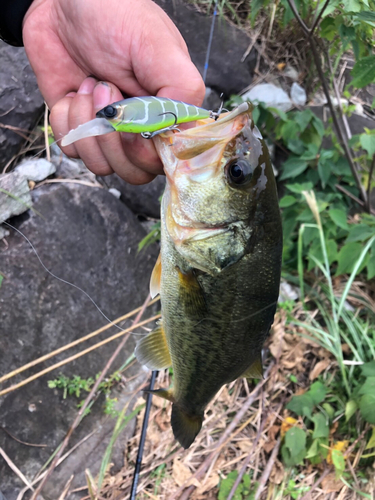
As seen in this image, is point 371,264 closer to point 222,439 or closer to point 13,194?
point 222,439

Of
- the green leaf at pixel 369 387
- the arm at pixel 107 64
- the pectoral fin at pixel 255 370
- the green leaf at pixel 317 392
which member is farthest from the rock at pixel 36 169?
the green leaf at pixel 369 387

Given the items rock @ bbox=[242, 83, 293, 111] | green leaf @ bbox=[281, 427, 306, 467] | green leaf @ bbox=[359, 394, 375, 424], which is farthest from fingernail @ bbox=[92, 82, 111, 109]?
rock @ bbox=[242, 83, 293, 111]

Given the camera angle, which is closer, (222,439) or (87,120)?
(87,120)

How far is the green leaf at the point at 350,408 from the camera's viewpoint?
236 cm

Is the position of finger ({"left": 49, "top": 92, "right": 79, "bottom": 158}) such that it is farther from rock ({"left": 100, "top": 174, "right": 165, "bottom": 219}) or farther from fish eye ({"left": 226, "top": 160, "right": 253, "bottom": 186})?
rock ({"left": 100, "top": 174, "right": 165, "bottom": 219})

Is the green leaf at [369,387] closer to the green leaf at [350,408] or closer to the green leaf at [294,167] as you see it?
the green leaf at [350,408]

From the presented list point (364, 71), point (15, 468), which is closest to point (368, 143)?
point (364, 71)

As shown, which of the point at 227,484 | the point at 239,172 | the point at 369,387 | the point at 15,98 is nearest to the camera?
the point at 239,172

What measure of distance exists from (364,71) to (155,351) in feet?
5.55

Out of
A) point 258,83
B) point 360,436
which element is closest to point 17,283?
point 360,436

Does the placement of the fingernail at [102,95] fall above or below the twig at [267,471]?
→ above

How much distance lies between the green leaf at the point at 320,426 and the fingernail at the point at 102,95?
2.33 meters

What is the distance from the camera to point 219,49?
400cm

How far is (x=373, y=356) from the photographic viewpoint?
2.61 metres
